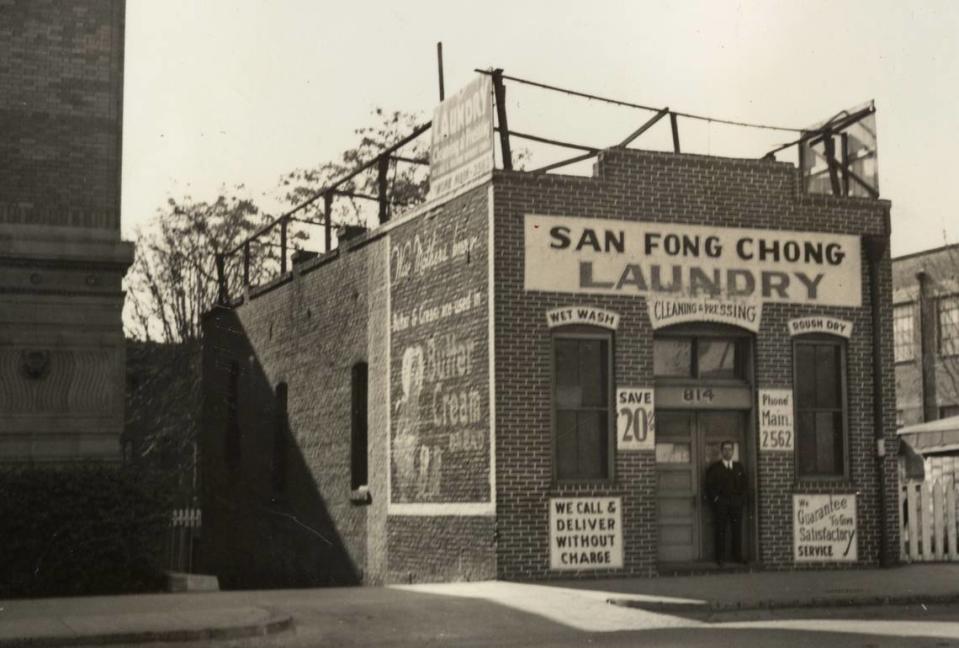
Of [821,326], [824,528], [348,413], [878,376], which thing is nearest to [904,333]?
[878,376]

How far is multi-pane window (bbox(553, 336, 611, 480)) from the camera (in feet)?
61.6

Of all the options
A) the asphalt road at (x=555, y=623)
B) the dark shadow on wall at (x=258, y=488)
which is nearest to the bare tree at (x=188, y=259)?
the dark shadow on wall at (x=258, y=488)

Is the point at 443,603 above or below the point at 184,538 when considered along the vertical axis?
above

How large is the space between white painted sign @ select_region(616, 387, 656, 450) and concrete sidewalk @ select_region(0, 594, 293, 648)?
595 cm

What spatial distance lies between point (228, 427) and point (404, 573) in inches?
458

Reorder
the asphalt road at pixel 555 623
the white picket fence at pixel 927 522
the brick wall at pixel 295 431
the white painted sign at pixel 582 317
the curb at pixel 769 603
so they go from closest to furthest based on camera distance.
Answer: the asphalt road at pixel 555 623
the curb at pixel 769 603
the white painted sign at pixel 582 317
the white picket fence at pixel 927 522
the brick wall at pixel 295 431

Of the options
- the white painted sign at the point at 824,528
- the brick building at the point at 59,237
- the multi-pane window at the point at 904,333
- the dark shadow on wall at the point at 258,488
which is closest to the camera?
the brick building at the point at 59,237

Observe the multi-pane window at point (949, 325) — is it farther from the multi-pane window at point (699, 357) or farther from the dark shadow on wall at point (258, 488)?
the multi-pane window at point (699, 357)

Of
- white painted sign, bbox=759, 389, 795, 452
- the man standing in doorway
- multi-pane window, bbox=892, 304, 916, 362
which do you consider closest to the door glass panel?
the man standing in doorway

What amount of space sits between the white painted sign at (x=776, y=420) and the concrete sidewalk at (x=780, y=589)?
181cm

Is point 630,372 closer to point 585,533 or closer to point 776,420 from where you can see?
point 585,533

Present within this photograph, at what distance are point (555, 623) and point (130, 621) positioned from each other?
4053 mm

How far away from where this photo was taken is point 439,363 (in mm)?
20109

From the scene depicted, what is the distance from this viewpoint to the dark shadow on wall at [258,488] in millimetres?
25234
